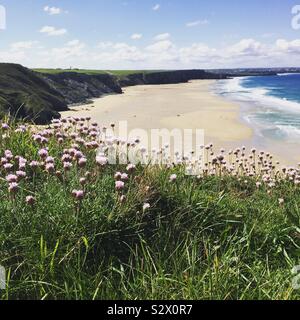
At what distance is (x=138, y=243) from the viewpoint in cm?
451

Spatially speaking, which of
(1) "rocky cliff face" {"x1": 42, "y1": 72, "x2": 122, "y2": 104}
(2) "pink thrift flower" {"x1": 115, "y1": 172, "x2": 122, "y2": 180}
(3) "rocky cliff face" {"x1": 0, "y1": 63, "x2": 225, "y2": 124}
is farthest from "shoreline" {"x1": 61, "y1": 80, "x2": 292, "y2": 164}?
(1) "rocky cliff face" {"x1": 42, "y1": 72, "x2": 122, "y2": 104}

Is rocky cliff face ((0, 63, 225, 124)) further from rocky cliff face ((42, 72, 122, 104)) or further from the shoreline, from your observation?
the shoreline

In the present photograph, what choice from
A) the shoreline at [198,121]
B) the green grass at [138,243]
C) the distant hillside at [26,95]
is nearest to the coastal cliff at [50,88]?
the distant hillside at [26,95]

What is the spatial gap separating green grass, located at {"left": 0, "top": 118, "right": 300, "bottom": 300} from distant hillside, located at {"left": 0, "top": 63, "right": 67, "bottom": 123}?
23.7 meters

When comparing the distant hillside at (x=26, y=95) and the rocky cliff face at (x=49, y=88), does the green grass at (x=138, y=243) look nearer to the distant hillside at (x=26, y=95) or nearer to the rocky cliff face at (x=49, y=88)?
the rocky cliff face at (x=49, y=88)

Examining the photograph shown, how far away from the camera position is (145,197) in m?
4.98

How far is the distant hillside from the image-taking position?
34562 mm

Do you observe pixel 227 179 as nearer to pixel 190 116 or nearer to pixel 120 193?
pixel 120 193

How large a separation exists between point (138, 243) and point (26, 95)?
3587 cm

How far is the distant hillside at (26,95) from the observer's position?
34562 mm

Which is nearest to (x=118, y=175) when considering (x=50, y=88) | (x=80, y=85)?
(x=50, y=88)

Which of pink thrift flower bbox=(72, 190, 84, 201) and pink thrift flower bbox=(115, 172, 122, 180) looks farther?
pink thrift flower bbox=(115, 172, 122, 180)

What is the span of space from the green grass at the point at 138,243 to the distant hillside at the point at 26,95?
23656mm

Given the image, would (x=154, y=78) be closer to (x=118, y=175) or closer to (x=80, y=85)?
(x=80, y=85)
